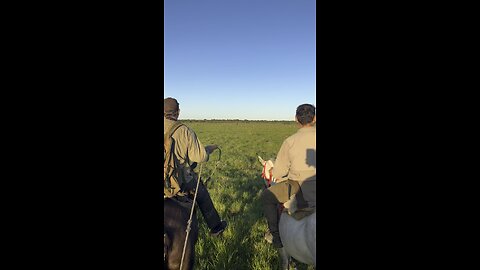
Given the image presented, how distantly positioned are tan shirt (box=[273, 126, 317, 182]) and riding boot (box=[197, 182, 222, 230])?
3.11ft

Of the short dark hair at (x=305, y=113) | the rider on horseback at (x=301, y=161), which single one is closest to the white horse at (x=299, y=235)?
the rider on horseback at (x=301, y=161)

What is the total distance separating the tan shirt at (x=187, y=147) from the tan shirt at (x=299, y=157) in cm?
71

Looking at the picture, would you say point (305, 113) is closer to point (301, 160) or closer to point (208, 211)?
point (301, 160)

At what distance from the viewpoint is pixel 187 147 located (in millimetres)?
2535

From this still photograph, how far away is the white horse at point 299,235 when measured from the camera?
97.0 inches

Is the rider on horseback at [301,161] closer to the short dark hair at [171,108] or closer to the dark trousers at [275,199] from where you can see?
the dark trousers at [275,199]

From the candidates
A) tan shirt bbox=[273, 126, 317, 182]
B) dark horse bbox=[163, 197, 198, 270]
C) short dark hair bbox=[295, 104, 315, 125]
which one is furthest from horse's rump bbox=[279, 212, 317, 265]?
dark horse bbox=[163, 197, 198, 270]

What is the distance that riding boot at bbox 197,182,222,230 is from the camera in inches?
128
